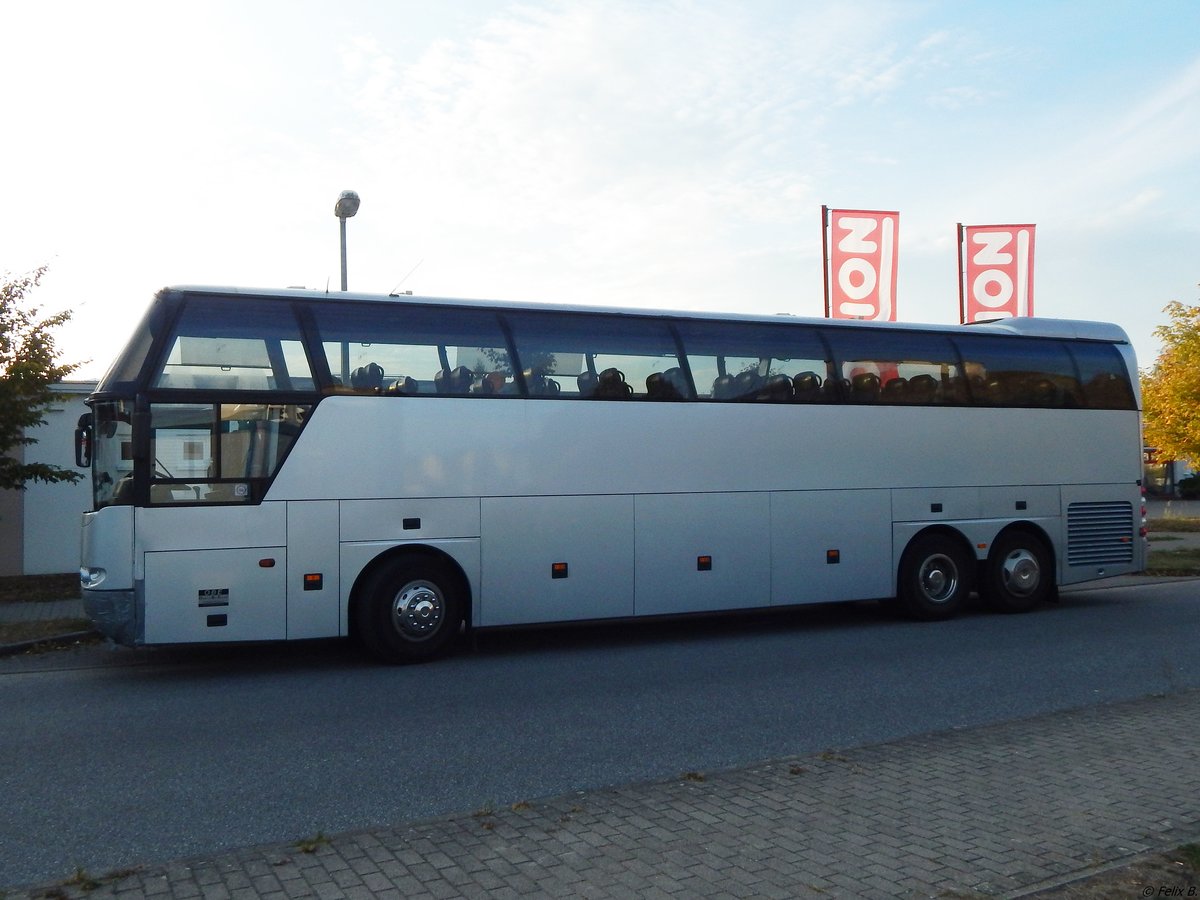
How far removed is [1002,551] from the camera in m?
14.3

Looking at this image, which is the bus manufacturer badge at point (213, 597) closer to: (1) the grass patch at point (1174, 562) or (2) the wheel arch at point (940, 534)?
(2) the wheel arch at point (940, 534)

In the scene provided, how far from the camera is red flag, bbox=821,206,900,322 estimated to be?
23.2 meters

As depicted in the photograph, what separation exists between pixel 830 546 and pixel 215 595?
6733 mm

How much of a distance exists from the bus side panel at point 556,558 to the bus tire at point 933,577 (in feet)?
12.4

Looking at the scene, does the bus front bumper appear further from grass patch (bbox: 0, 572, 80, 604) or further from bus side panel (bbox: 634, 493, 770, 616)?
grass patch (bbox: 0, 572, 80, 604)

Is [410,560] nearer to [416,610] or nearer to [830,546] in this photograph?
[416,610]

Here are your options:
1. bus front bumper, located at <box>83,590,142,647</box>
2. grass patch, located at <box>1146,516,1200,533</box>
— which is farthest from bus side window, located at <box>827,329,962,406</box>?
grass patch, located at <box>1146,516,1200,533</box>

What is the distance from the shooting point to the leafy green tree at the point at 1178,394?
3312cm

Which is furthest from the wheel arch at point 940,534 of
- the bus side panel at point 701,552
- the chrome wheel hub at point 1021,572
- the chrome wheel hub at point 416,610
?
the chrome wheel hub at point 416,610

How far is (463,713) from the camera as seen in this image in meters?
8.55

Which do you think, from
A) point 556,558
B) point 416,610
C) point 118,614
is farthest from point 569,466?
point 118,614

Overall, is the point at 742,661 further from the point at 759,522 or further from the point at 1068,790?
the point at 1068,790

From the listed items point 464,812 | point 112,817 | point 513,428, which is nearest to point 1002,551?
point 513,428

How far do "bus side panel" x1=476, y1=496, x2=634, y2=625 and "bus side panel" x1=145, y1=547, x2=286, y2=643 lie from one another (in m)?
2.03
